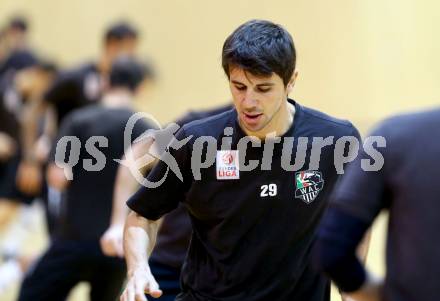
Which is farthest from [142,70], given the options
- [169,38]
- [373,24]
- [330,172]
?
[169,38]

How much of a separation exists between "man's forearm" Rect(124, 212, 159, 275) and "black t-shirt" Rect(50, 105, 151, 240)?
7.52ft

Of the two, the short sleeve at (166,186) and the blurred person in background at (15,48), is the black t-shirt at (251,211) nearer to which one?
the short sleeve at (166,186)

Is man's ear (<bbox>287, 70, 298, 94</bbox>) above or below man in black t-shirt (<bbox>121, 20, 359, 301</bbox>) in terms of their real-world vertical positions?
above

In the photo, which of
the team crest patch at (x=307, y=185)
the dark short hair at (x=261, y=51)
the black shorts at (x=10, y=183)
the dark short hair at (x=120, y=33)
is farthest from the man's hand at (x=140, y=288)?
the black shorts at (x=10, y=183)

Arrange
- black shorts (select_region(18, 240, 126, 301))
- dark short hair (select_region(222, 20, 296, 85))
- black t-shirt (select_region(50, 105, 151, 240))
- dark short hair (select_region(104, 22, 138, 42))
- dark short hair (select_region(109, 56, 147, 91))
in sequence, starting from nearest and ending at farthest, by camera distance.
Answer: dark short hair (select_region(222, 20, 296, 85)) < black shorts (select_region(18, 240, 126, 301)) < black t-shirt (select_region(50, 105, 151, 240)) < dark short hair (select_region(109, 56, 147, 91)) < dark short hair (select_region(104, 22, 138, 42))

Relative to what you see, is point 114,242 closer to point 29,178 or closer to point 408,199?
point 408,199

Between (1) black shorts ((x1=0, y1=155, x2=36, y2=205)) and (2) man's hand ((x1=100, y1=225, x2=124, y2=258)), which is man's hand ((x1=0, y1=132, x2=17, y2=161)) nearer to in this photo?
(1) black shorts ((x1=0, y1=155, x2=36, y2=205))

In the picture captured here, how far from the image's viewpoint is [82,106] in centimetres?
834

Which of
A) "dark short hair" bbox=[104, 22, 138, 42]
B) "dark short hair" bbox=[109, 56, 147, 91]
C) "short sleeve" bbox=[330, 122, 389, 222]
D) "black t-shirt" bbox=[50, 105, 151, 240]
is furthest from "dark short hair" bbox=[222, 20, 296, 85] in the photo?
"dark short hair" bbox=[104, 22, 138, 42]

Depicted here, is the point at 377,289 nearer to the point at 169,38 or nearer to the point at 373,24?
the point at 373,24

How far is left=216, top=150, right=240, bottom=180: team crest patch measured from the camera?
11.3ft

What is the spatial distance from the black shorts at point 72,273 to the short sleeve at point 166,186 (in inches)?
86.6

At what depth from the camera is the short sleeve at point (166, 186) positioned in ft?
11.3

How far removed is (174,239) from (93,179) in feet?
Answer: 5.66
